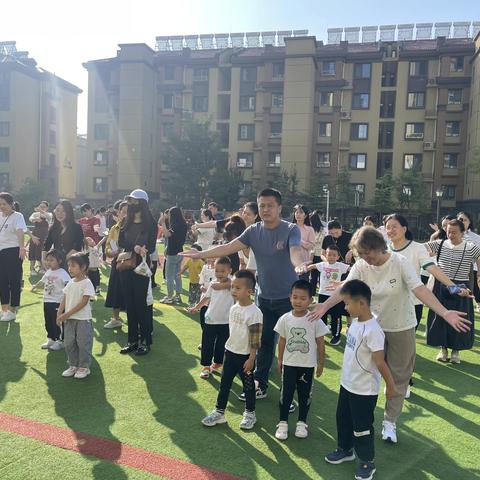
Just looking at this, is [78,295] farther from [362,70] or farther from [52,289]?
[362,70]

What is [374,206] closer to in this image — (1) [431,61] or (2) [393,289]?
(1) [431,61]

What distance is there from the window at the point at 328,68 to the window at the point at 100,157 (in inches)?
810

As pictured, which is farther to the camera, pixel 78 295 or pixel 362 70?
pixel 362 70

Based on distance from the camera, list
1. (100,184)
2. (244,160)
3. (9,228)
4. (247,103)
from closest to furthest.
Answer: (9,228), (247,103), (244,160), (100,184)

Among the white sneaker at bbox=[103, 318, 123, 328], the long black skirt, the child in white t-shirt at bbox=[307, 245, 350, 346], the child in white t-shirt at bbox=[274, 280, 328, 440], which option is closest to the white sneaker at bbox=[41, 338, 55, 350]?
the white sneaker at bbox=[103, 318, 123, 328]

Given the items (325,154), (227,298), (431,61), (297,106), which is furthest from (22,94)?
(227,298)

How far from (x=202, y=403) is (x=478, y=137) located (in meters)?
34.2

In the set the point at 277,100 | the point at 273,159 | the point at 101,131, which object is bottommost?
the point at 273,159

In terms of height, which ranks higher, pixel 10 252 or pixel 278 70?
pixel 278 70

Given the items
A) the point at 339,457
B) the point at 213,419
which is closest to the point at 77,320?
the point at 213,419

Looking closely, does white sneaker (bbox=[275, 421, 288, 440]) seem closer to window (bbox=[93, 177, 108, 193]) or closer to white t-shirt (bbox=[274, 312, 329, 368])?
white t-shirt (bbox=[274, 312, 329, 368])

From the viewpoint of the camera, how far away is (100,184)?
42875 millimetres

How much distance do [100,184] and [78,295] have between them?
39.8 metres

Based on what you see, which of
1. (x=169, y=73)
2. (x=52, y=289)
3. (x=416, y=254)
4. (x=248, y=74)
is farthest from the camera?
(x=169, y=73)
